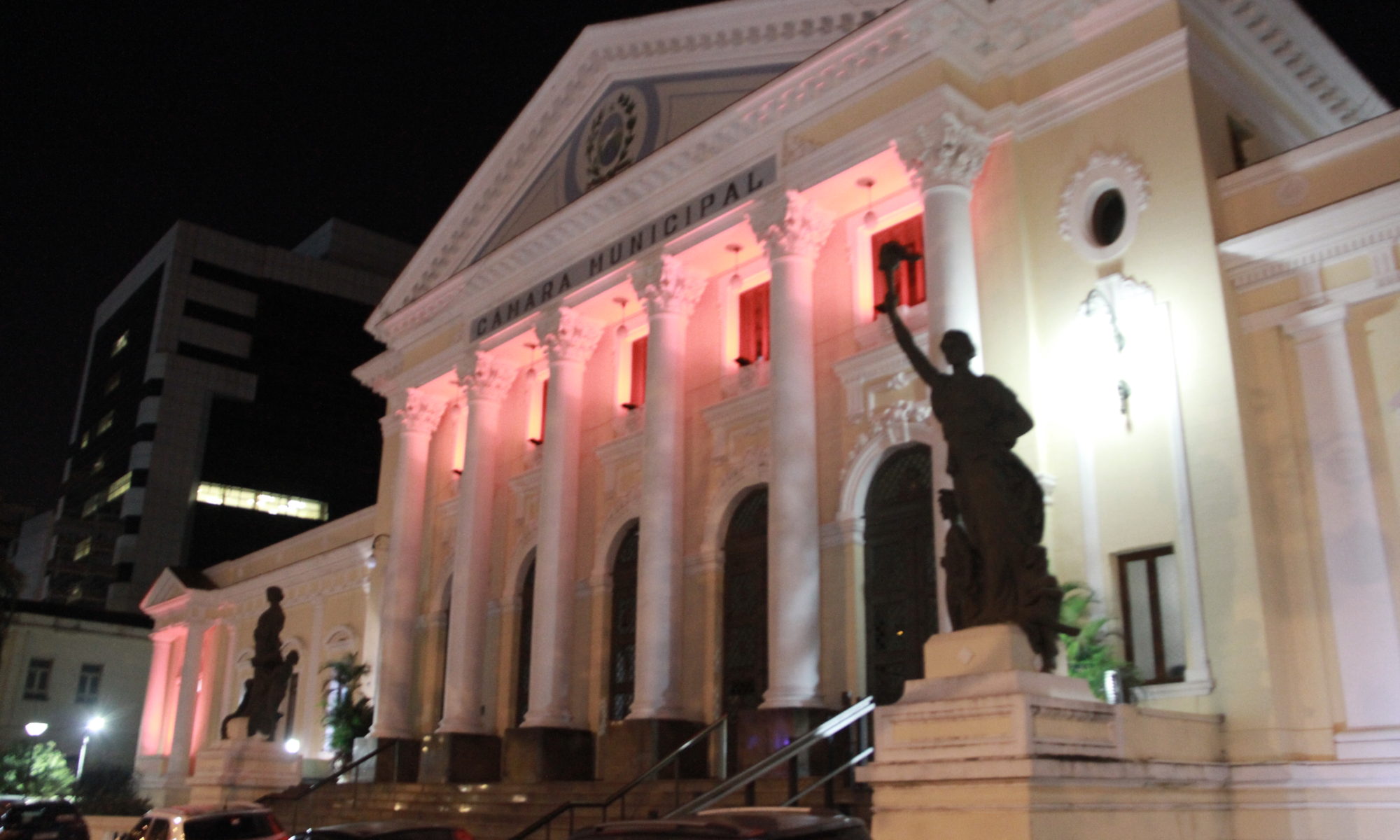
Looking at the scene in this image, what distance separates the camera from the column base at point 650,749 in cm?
1712

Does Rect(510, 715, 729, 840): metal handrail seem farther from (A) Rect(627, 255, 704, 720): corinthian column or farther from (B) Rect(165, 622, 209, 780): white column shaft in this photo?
(B) Rect(165, 622, 209, 780): white column shaft

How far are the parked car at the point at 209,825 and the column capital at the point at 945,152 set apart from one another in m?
10.6

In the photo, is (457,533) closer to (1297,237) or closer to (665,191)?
(665,191)

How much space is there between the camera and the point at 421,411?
83.4 feet

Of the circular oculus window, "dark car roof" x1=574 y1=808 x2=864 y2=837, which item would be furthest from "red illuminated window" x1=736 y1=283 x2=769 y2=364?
"dark car roof" x1=574 y1=808 x2=864 y2=837

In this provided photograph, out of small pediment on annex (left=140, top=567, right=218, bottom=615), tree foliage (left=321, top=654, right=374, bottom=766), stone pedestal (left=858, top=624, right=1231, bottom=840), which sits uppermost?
small pediment on annex (left=140, top=567, right=218, bottom=615)

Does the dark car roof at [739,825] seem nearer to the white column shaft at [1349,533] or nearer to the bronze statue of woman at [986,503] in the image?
the bronze statue of woman at [986,503]

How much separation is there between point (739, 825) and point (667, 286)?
13623 millimetres

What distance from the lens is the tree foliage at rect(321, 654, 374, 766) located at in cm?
2367

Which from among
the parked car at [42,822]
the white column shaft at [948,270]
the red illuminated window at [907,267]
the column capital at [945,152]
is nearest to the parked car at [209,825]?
the parked car at [42,822]

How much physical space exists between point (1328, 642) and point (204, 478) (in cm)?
5908

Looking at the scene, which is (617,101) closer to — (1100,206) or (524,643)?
(1100,206)

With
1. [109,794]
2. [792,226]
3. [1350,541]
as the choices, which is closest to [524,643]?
[792,226]

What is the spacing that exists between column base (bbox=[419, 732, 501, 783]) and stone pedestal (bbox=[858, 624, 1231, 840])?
1274 cm
